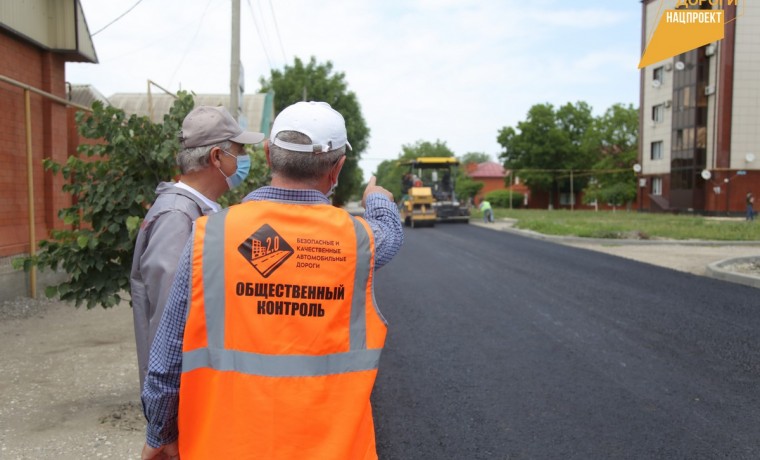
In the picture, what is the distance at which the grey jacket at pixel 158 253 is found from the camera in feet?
7.45

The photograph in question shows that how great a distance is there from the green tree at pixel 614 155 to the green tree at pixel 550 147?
1.59 meters

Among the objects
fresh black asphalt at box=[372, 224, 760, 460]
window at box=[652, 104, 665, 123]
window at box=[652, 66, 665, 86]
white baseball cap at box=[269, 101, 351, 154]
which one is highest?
window at box=[652, 66, 665, 86]

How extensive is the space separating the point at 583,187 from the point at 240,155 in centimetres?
7385

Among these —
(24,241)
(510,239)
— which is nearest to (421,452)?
(24,241)


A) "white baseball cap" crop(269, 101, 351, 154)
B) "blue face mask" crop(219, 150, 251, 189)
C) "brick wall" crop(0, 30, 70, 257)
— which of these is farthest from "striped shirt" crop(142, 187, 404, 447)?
"brick wall" crop(0, 30, 70, 257)

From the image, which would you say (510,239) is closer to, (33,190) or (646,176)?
(33,190)

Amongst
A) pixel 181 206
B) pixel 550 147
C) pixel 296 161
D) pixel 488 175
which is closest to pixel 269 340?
pixel 296 161

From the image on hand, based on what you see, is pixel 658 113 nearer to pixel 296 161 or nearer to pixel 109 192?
pixel 109 192

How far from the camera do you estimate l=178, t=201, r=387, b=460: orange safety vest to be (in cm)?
175

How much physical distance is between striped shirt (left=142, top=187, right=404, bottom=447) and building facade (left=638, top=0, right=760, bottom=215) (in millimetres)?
40595

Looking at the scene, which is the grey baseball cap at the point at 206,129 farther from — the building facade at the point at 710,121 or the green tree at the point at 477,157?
the green tree at the point at 477,157

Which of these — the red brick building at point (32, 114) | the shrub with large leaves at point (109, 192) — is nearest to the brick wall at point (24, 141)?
the red brick building at point (32, 114)

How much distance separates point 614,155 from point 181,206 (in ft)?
239

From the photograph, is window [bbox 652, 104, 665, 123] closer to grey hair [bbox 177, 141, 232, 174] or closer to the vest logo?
grey hair [bbox 177, 141, 232, 174]
